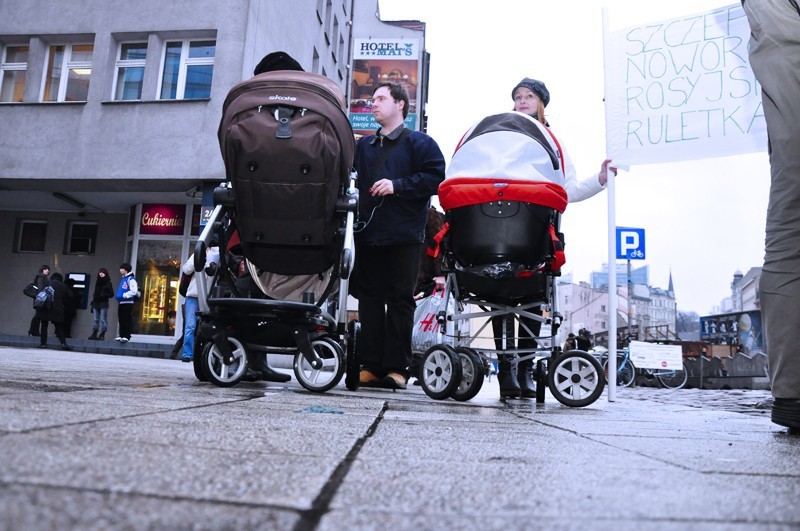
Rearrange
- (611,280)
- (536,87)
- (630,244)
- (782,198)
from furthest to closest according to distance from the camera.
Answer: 1. (630,244)
2. (611,280)
3. (536,87)
4. (782,198)

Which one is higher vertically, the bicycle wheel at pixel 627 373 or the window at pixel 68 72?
the window at pixel 68 72

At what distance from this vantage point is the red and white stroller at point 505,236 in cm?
418

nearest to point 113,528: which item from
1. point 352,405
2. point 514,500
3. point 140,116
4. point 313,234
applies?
point 514,500

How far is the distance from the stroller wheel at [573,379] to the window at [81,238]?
1747 centimetres

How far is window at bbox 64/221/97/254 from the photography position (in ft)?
62.5

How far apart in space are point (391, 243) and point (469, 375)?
113 centimetres

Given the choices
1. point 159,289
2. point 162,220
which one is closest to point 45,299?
point 159,289

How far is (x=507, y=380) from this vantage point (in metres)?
4.97

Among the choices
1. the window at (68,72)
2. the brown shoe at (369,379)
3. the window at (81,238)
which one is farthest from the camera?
the window at (81,238)

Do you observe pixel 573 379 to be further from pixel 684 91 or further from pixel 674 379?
pixel 674 379

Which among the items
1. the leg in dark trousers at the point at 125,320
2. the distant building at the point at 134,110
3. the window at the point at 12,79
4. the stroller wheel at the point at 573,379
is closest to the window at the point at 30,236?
the distant building at the point at 134,110

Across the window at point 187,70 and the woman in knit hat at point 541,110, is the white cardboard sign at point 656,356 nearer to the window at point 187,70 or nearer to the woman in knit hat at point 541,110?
the window at point 187,70

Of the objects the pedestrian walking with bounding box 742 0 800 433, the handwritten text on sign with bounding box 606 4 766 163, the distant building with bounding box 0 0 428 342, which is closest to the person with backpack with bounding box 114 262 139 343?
the distant building with bounding box 0 0 428 342

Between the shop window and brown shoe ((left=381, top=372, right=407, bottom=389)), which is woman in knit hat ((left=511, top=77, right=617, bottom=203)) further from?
the shop window
